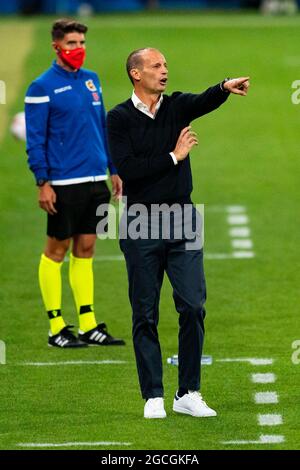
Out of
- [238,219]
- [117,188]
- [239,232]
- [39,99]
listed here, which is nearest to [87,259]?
[117,188]

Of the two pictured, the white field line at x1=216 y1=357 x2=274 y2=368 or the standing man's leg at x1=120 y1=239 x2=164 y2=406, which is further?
the white field line at x1=216 y1=357 x2=274 y2=368

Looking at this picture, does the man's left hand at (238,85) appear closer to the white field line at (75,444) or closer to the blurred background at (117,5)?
the white field line at (75,444)

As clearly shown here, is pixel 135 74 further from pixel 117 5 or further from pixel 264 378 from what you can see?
pixel 117 5

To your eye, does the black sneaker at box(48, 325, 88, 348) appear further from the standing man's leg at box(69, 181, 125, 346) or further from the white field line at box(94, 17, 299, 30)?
the white field line at box(94, 17, 299, 30)

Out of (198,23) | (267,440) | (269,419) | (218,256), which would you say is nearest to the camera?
(267,440)

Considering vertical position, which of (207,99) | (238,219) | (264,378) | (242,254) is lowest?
(238,219)

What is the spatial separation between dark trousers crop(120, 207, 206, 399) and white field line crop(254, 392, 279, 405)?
0.58m

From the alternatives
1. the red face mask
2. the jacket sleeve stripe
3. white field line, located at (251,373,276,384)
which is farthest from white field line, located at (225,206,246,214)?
white field line, located at (251,373,276,384)

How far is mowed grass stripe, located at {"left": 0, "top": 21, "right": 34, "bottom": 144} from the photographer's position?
1211 inches

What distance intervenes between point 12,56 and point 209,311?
26611 mm

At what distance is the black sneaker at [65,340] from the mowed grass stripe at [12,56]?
1514cm

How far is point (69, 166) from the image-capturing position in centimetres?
1273

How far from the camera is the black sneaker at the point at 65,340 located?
1273 cm
